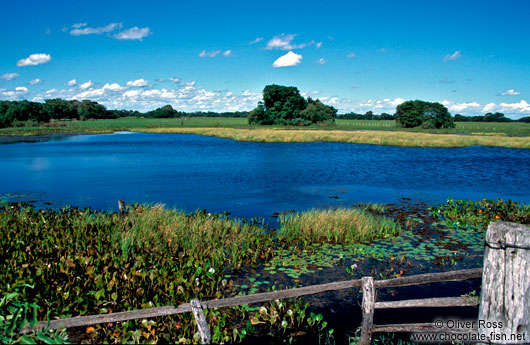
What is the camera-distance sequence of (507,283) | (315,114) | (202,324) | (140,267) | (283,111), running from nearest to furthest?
(507,283), (202,324), (140,267), (283,111), (315,114)

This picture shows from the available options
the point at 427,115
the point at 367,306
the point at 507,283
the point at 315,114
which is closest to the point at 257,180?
the point at 367,306

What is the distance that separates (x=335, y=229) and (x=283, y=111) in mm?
108308

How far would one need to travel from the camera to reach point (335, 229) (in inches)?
531

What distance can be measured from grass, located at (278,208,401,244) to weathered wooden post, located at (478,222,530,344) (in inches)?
327

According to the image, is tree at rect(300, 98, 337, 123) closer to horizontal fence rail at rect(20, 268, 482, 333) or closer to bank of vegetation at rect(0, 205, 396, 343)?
bank of vegetation at rect(0, 205, 396, 343)

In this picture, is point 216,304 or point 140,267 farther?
point 140,267

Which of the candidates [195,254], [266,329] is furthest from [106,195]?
[266,329]

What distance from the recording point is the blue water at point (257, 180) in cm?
2084

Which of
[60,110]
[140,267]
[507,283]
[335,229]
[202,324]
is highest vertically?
[60,110]

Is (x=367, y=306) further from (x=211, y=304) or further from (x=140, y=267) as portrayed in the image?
(x=140, y=267)

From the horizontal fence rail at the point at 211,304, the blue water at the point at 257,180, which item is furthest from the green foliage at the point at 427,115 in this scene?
the horizontal fence rail at the point at 211,304

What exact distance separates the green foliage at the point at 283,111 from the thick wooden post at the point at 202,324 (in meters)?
115

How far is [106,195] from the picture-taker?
2209cm

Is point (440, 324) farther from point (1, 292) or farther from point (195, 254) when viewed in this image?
point (1, 292)
